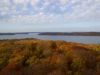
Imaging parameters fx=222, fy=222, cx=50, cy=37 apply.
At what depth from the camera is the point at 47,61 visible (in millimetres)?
11789

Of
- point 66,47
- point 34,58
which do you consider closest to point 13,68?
point 34,58

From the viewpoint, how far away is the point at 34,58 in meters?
12.1

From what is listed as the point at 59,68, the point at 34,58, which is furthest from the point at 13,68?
the point at 59,68

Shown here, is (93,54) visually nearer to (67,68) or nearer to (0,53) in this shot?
(67,68)

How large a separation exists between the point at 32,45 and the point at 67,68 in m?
3.47

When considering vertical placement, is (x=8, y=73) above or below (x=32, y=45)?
below

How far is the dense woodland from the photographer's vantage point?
1093 centimetres

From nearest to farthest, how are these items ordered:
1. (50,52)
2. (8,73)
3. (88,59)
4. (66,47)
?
1. (8,73)
2. (88,59)
3. (50,52)
4. (66,47)

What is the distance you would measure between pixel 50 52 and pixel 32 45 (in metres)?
1.59

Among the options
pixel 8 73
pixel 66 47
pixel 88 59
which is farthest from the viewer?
pixel 66 47

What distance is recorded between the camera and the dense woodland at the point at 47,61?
1093cm

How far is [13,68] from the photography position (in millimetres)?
11297

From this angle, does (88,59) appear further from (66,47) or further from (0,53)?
(0,53)

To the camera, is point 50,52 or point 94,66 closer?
point 94,66
